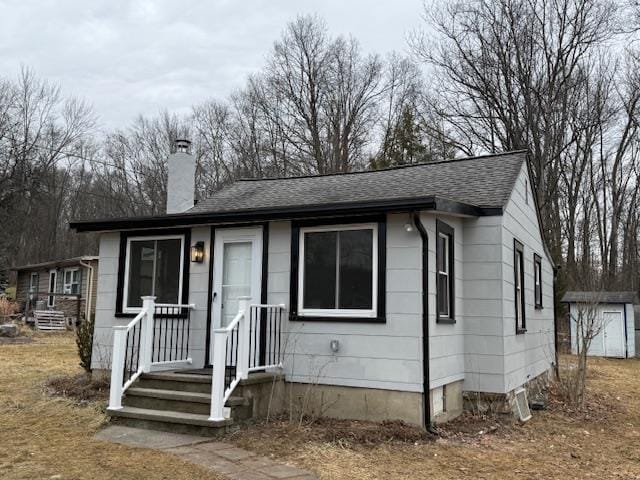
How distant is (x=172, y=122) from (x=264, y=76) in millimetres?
5401

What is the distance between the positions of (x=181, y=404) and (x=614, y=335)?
14758 millimetres

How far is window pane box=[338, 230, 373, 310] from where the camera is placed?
6477 millimetres

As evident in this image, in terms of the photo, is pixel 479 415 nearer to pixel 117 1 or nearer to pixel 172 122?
pixel 117 1

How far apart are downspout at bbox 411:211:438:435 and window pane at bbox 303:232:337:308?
1093mm

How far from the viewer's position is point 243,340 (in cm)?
606

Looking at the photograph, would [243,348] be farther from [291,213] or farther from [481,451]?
[481,451]

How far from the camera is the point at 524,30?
1969cm

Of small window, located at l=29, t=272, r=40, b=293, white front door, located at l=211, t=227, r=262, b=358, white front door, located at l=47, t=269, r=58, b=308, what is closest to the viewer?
white front door, located at l=211, t=227, r=262, b=358

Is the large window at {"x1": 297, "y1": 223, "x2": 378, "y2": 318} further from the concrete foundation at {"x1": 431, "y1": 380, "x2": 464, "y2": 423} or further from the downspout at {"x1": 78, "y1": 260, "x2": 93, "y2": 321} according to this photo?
the downspout at {"x1": 78, "y1": 260, "x2": 93, "y2": 321}

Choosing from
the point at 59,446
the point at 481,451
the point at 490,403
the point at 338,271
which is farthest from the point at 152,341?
the point at 490,403

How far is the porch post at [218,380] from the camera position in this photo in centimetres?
563

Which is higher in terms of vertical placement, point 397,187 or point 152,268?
point 397,187

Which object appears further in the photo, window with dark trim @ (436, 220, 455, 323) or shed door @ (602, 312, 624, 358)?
shed door @ (602, 312, 624, 358)

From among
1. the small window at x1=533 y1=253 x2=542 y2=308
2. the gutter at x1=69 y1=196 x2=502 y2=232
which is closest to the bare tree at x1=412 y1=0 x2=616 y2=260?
the small window at x1=533 y1=253 x2=542 y2=308
